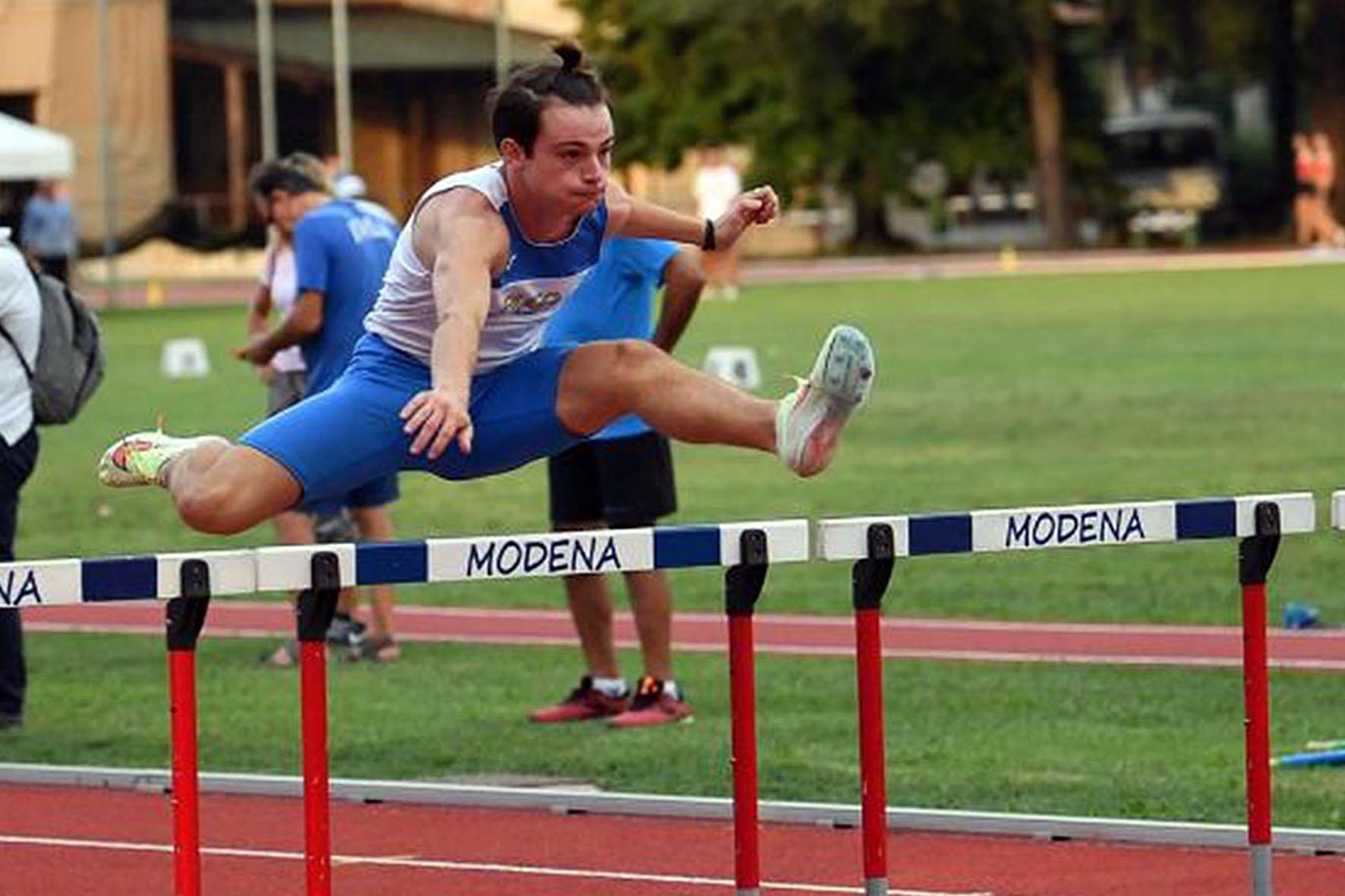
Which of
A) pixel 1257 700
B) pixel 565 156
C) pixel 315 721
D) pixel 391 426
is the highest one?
pixel 565 156

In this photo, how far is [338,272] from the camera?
14492mm

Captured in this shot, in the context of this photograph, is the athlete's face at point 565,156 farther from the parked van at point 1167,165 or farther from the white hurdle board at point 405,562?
the parked van at point 1167,165

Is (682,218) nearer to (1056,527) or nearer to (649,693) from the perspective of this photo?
(1056,527)

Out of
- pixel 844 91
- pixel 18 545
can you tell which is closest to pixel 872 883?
pixel 18 545

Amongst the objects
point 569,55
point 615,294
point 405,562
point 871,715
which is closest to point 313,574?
point 405,562

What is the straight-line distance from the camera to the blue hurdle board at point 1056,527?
7664mm

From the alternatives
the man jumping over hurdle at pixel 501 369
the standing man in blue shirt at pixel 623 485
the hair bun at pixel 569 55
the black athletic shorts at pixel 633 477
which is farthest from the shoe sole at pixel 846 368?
the black athletic shorts at pixel 633 477

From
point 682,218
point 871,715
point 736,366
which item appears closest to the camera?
point 871,715

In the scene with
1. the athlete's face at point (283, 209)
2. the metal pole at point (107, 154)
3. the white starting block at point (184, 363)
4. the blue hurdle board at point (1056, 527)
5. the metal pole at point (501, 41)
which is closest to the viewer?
the blue hurdle board at point (1056, 527)

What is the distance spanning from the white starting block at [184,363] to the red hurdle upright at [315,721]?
26.9m

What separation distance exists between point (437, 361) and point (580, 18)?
59372 mm

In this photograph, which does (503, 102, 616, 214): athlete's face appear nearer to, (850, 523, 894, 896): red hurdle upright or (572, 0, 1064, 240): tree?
(850, 523, 894, 896): red hurdle upright

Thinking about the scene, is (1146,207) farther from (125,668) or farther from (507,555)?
(507,555)

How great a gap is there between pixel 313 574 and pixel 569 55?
2.05 meters
